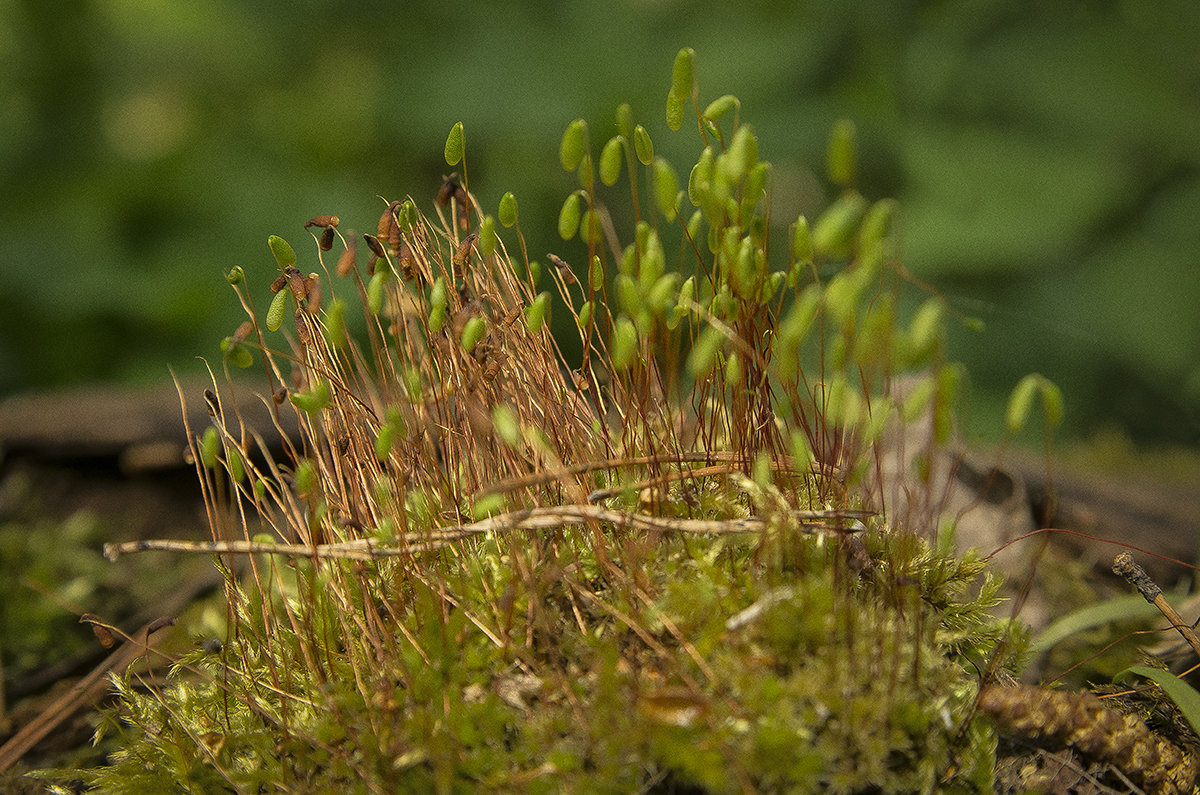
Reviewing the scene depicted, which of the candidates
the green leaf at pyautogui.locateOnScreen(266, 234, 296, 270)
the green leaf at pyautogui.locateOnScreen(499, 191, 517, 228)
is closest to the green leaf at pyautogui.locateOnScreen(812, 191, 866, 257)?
the green leaf at pyautogui.locateOnScreen(499, 191, 517, 228)

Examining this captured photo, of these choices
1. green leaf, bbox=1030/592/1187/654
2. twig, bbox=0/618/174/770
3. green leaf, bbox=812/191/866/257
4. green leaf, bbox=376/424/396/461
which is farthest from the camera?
green leaf, bbox=1030/592/1187/654

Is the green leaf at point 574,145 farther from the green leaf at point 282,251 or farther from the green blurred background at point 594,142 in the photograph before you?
the green blurred background at point 594,142

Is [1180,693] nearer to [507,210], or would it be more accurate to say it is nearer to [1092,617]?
[1092,617]

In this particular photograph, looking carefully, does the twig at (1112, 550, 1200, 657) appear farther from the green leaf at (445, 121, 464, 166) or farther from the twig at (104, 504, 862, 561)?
the green leaf at (445, 121, 464, 166)

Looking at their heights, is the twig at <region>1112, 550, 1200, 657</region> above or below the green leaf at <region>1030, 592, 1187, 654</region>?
above

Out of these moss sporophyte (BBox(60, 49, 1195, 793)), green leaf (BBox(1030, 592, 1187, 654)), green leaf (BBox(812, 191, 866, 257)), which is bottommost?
green leaf (BBox(1030, 592, 1187, 654))

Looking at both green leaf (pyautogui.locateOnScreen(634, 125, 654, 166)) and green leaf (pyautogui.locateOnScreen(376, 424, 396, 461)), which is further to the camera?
green leaf (pyautogui.locateOnScreen(634, 125, 654, 166))

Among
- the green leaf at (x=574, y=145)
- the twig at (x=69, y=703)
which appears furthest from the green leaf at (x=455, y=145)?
the twig at (x=69, y=703)

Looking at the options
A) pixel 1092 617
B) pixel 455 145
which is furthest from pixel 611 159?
pixel 1092 617
